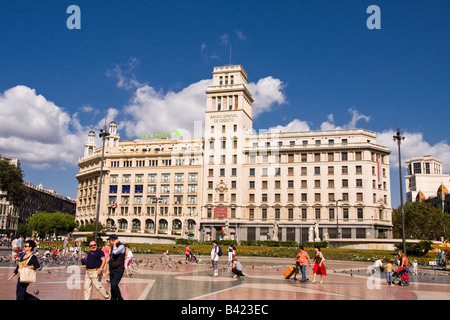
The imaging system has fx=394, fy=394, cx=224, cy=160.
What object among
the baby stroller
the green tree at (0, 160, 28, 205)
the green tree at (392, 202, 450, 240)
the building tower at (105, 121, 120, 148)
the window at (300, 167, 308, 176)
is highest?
the building tower at (105, 121, 120, 148)

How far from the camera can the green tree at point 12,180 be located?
42.0m

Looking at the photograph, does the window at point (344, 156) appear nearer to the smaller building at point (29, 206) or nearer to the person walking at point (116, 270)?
the smaller building at point (29, 206)

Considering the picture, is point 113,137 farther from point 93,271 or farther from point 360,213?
point 93,271

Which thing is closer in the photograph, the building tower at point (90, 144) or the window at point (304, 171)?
the window at point (304, 171)

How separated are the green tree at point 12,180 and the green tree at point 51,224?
49.3 metres

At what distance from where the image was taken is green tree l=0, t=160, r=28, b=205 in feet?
138

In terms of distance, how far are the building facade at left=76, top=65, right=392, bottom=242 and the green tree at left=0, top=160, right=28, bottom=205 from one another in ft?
91.1

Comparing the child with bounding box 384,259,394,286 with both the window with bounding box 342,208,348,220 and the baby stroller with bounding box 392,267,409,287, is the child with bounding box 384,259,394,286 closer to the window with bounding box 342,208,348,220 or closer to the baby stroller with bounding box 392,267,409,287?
the baby stroller with bounding box 392,267,409,287

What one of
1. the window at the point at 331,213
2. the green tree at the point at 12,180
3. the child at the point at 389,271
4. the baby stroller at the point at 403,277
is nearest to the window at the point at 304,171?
the window at the point at 331,213

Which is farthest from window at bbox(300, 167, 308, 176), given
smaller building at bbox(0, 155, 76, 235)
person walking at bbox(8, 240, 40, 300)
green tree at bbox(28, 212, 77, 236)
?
person walking at bbox(8, 240, 40, 300)

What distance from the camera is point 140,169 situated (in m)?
90.1

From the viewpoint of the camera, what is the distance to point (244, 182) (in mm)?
81250

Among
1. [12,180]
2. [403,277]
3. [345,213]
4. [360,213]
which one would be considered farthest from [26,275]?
[360,213]

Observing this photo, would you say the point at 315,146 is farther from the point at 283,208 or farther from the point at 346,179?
the point at 283,208
